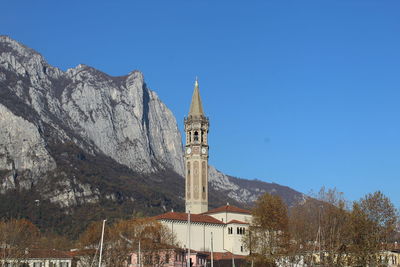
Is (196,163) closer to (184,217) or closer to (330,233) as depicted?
(184,217)

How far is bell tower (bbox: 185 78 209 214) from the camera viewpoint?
137125 mm

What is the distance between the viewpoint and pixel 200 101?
480 feet

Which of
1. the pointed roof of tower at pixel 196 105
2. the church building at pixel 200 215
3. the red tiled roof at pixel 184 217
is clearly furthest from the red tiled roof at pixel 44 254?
the pointed roof of tower at pixel 196 105

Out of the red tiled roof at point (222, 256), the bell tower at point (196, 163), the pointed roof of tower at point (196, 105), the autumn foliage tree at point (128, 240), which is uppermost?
the pointed roof of tower at point (196, 105)

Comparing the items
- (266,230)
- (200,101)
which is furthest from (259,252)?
(200,101)

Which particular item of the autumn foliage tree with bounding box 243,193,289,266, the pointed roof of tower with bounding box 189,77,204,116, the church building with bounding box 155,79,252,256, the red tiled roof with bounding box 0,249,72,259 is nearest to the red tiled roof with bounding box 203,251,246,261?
the church building with bounding box 155,79,252,256

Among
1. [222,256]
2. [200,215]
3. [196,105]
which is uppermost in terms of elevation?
[196,105]

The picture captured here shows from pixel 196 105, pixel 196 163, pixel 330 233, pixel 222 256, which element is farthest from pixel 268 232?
pixel 196 105

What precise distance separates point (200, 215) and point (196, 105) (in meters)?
28.2

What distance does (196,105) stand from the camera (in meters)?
145

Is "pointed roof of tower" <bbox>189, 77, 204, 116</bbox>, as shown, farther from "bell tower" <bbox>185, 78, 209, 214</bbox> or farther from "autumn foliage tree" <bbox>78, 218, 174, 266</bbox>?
"autumn foliage tree" <bbox>78, 218, 174, 266</bbox>

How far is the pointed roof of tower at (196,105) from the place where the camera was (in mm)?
142750

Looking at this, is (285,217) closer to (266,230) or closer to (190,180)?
(266,230)

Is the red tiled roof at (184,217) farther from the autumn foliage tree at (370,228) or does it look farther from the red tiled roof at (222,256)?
the autumn foliage tree at (370,228)
